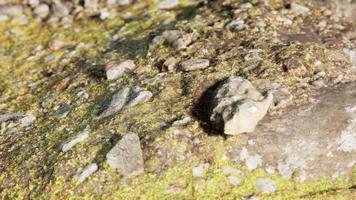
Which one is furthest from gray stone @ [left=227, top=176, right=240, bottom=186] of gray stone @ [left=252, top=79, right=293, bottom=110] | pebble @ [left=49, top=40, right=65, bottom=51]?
pebble @ [left=49, top=40, right=65, bottom=51]

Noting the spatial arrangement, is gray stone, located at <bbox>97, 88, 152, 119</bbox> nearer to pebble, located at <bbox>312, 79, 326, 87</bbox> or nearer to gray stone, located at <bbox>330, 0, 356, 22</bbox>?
pebble, located at <bbox>312, 79, 326, 87</bbox>

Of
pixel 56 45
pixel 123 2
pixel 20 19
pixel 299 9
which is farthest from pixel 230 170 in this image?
pixel 20 19

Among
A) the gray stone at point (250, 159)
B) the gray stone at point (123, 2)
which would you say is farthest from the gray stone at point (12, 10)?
the gray stone at point (250, 159)

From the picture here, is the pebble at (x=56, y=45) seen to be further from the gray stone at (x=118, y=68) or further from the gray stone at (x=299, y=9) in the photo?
the gray stone at (x=299, y=9)

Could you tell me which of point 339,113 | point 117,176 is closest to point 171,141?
point 117,176

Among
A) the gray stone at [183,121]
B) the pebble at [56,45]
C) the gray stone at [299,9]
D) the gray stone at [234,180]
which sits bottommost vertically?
the gray stone at [299,9]

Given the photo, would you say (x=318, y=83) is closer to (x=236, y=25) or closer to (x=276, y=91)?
(x=276, y=91)

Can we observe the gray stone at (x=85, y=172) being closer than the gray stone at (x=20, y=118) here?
Yes
